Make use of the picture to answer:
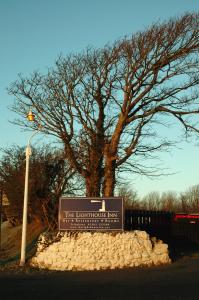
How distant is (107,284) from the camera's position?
13.6 m

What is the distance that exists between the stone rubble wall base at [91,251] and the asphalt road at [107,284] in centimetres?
92

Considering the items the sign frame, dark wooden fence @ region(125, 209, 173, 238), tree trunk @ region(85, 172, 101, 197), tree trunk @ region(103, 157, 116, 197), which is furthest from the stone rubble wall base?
dark wooden fence @ region(125, 209, 173, 238)

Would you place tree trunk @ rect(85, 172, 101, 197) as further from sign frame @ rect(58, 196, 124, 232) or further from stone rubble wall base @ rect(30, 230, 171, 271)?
stone rubble wall base @ rect(30, 230, 171, 271)

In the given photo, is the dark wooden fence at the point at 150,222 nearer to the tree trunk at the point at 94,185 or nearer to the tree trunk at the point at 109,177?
the tree trunk at the point at 109,177

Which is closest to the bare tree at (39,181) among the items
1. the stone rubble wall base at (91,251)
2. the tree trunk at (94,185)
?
the tree trunk at (94,185)

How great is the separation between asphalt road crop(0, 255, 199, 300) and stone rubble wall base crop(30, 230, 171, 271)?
0.92 metres

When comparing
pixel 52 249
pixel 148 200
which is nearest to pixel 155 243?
pixel 52 249

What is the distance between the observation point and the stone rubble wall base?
1816 centimetres

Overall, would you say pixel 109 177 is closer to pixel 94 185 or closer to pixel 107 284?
pixel 94 185

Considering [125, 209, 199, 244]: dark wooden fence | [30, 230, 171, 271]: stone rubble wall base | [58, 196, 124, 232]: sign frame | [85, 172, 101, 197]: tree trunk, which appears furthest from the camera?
[125, 209, 199, 244]: dark wooden fence

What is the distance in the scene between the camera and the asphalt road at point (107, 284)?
37.9 ft

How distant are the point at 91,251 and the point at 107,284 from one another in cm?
464

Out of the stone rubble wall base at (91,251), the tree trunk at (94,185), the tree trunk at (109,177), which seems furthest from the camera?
the tree trunk at (94,185)

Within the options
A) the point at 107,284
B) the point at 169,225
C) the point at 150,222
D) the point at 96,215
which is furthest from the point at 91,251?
the point at 169,225
